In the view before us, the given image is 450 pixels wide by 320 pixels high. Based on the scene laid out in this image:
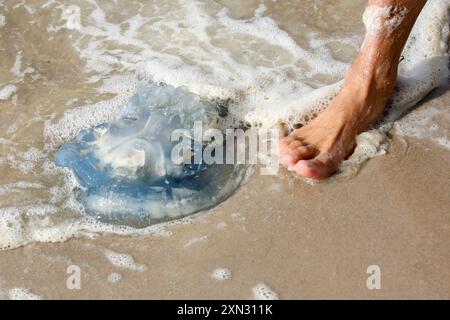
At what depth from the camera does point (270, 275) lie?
7.26 feet

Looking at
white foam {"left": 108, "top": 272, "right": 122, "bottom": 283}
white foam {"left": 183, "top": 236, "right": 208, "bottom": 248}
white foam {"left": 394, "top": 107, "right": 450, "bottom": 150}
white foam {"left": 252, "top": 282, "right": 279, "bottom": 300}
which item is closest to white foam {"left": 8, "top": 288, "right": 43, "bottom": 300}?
white foam {"left": 108, "top": 272, "right": 122, "bottom": 283}

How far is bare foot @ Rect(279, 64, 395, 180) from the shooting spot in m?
2.72

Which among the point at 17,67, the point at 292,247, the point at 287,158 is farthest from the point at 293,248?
the point at 17,67

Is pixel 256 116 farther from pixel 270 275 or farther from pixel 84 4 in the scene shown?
pixel 84 4

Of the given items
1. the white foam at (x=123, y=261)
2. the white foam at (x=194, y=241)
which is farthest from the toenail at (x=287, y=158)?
the white foam at (x=123, y=261)

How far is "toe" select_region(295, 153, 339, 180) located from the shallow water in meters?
0.17

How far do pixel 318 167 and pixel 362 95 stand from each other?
504 mm

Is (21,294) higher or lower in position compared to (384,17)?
lower

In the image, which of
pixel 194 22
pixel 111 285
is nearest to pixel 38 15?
pixel 194 22

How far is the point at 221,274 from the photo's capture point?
2230 millimetres

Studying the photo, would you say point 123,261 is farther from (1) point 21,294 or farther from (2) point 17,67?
(2) point 17,67

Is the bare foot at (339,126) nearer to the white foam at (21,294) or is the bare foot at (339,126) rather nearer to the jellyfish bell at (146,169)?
the jellyfish bell at (146,169)

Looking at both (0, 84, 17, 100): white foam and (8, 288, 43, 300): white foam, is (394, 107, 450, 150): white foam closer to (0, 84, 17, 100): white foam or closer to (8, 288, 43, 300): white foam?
(8, 288, 43, 300): white foam
